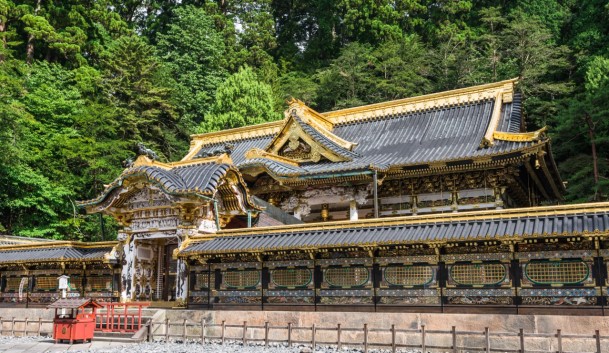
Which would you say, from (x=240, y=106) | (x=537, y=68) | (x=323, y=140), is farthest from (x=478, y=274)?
(x=240, y=106)

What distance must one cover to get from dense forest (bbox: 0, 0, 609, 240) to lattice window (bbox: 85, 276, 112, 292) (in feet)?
56.3

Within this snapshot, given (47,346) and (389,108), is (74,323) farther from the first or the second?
(389,108)

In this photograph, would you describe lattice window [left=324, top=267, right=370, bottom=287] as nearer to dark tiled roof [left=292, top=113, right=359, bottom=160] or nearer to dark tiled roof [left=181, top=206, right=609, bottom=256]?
dark tiled roof [left=181, top=206, right=609, bottom=256]

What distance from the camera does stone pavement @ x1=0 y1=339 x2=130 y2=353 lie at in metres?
A: 16.6

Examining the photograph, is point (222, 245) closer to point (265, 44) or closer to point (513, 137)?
point (513, 137)

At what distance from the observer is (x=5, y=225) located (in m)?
40.5

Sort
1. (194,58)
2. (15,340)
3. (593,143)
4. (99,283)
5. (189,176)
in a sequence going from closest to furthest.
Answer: (15,340) → (189,176) → (99,283) → (593,143) → (194,58)

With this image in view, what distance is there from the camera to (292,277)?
59.5 feet

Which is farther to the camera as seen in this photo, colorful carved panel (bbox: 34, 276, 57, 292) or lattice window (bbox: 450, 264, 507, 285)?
colorful carved panel (bbox: 34, 276, 57, 292)

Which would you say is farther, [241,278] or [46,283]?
[46,283]

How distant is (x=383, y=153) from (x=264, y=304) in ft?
37.9

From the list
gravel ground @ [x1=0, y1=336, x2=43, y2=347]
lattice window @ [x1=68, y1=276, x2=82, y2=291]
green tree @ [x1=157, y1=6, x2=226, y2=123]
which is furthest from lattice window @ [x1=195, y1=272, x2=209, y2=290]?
green tree @ [x1=157, y1=6, x2=226, y2=123]

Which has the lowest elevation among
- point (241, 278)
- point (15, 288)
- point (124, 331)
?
point (124, 331)

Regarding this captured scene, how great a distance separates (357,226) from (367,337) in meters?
3.48
